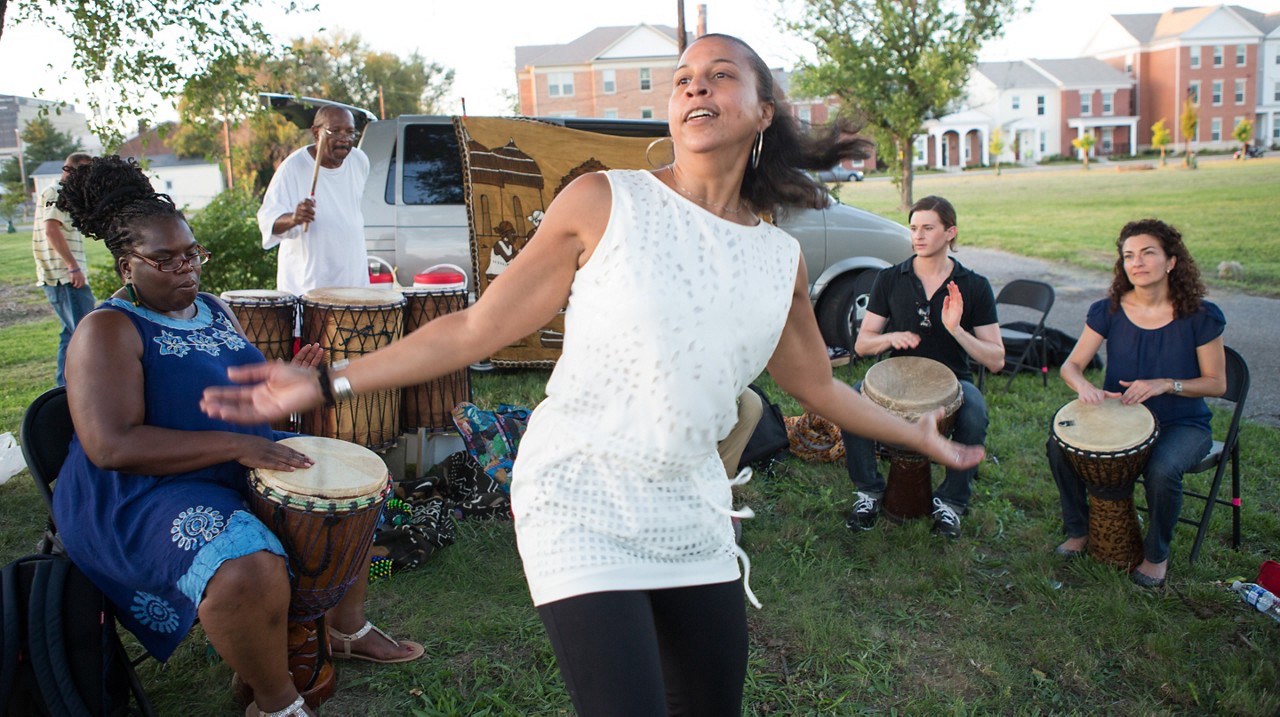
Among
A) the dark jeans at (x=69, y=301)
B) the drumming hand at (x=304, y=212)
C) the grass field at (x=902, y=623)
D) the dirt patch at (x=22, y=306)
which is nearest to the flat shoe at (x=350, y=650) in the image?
the grass field at (x=902, y=623)

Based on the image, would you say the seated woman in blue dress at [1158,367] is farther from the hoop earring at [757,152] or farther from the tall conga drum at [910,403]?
the hoop earring at [757,152]

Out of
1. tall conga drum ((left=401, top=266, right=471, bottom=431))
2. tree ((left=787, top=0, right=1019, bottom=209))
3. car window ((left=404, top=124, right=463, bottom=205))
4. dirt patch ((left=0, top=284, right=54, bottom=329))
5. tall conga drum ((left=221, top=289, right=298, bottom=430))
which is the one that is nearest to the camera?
tall conga drum ((left=221, top=289, right=298, bottom=430))

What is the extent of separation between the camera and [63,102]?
21.4ft

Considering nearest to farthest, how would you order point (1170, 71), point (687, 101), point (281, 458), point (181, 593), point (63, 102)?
point (687, 101) → point (181, 593) → point (281, 458) → point (63, 102) → point (1170, 71)

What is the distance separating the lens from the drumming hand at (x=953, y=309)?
4832 mm

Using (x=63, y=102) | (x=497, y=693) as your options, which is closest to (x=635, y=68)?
(x=63, y=102)

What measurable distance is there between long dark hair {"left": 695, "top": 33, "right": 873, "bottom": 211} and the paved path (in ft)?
18.8

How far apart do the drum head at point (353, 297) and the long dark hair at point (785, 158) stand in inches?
125

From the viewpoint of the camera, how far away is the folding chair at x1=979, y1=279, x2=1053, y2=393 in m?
7.43

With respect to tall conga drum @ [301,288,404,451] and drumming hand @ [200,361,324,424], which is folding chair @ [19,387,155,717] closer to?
drumming hand @ [200,361,324,424]

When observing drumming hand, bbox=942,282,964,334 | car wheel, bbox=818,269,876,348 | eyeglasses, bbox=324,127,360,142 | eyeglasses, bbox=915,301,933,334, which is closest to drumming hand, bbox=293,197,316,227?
eyeglasses, bbox=324,127,360,142

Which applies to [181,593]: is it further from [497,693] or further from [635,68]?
[635,68]

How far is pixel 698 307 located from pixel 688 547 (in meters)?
0.49

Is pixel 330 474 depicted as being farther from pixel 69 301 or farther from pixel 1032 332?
pixel 1032 332
